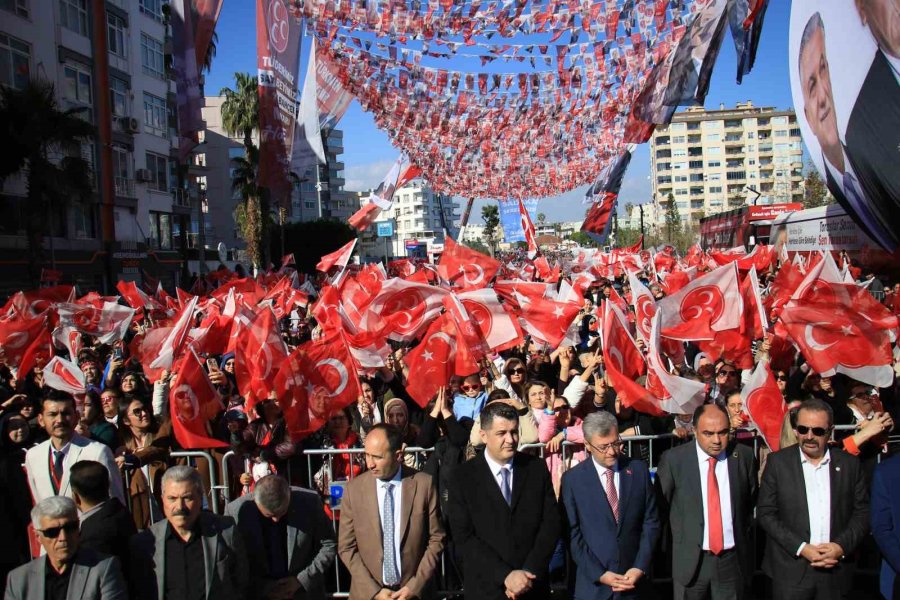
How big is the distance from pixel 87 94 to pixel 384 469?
114ft

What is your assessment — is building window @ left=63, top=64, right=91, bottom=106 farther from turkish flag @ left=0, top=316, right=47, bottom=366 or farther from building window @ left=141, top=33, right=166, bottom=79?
turkish flag @ left=0, top=316, right=47, bottom=366

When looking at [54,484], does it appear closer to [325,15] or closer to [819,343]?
[819,343]

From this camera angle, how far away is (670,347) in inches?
363

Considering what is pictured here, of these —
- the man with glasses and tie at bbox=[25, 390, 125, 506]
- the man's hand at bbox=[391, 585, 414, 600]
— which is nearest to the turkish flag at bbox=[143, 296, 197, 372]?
the man with glasses and tie at bbox=[25, 390, 125, 506]

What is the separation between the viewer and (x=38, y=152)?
1037 inches

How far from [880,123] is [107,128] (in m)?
31.0

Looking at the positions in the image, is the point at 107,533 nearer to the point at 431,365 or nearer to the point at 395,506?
the point at 395,506

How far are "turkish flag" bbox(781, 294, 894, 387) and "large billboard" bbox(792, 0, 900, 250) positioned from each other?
716 cm

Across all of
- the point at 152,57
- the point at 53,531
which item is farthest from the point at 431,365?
the point at 152,57

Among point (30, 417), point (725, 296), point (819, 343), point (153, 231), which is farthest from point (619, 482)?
point (153, 231)

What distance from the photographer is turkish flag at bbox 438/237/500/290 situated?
13852mm

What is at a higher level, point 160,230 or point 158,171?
point 158,171

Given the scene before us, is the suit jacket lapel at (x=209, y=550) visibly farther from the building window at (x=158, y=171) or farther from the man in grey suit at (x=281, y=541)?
the building window at (x=158, y=171)

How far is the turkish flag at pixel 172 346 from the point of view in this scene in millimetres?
8930
